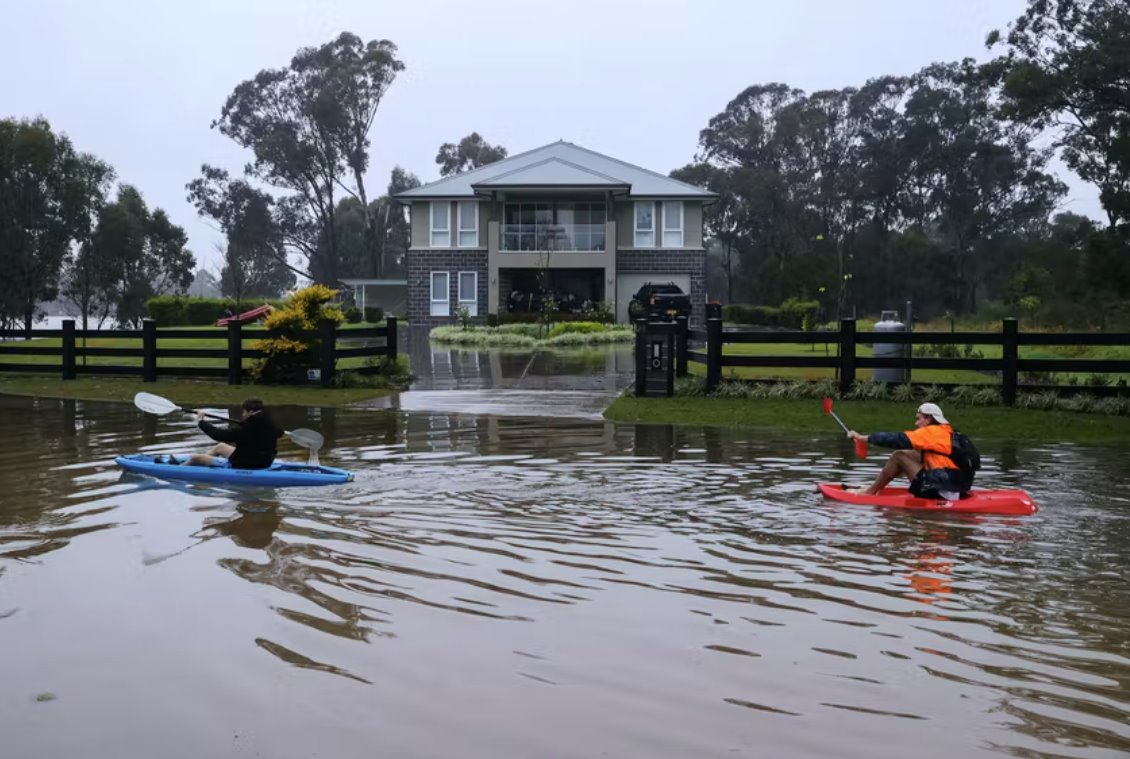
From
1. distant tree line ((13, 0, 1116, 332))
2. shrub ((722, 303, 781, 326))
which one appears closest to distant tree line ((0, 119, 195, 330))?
distant tree line ((13, 0, 1116, 332))

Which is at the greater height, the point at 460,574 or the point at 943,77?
the point at 943,77

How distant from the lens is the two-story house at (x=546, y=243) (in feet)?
164

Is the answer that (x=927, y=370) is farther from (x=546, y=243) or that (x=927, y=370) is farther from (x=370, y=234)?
(x=370, y=234)

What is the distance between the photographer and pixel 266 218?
80.0 m

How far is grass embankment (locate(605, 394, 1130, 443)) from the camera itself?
16.1 meters

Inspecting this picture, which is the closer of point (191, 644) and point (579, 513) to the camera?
point (191, 644)

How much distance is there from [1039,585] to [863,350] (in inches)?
863

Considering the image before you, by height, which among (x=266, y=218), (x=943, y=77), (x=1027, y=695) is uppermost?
(x=943, y=77)

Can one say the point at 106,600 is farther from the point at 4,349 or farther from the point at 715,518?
the point at 4,349

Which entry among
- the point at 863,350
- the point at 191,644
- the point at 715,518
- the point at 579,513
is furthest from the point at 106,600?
the point at 863,350

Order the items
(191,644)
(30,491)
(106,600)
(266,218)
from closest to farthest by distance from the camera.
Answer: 1. (191,644)
2. (106,600)
3. (30,491)
4. (266,218)

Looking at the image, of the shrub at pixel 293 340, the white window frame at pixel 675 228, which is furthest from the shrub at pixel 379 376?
the white window frame at pixel 675 228

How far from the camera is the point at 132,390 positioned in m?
22.1

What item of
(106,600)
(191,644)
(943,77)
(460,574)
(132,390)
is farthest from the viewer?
(943,77)
